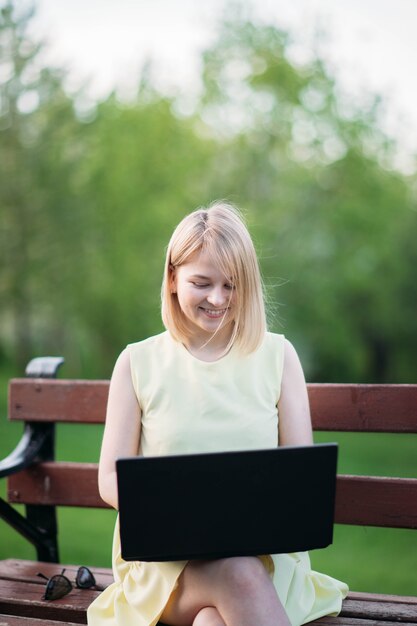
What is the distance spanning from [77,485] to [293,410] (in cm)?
123

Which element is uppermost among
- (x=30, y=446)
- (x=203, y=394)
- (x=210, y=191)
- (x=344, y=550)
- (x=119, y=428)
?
(x=210, y=191)

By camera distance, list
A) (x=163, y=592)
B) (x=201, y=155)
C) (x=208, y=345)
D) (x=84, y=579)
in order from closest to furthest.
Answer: (x=163, y=592) → (x=208, y=345) → (x=84, y=579) → (x=201, y=155)

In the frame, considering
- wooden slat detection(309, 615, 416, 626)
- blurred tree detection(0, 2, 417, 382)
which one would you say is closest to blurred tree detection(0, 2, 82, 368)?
blurred tree detection(0, 2, 417, 382)

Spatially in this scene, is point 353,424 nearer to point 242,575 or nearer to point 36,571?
point 242,575

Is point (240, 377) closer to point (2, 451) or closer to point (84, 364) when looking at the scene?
point (2, 451)

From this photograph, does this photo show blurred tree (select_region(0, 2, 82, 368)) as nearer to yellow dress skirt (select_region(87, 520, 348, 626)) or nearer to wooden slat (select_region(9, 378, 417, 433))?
wooden slat (select_region(9, 378, 417, 433))

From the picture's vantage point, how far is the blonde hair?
8.86ft

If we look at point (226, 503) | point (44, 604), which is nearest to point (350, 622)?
point (226, 503)

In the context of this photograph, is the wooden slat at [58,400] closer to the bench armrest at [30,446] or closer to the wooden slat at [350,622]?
the bench armrest at [30,446]

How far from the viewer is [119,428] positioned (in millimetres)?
2727

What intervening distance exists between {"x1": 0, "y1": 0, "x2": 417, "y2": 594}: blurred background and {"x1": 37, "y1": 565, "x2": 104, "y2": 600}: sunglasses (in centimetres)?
1433

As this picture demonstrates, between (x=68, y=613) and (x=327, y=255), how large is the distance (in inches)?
796

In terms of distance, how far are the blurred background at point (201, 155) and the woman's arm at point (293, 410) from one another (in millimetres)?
14386

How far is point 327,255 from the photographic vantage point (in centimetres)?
2259
